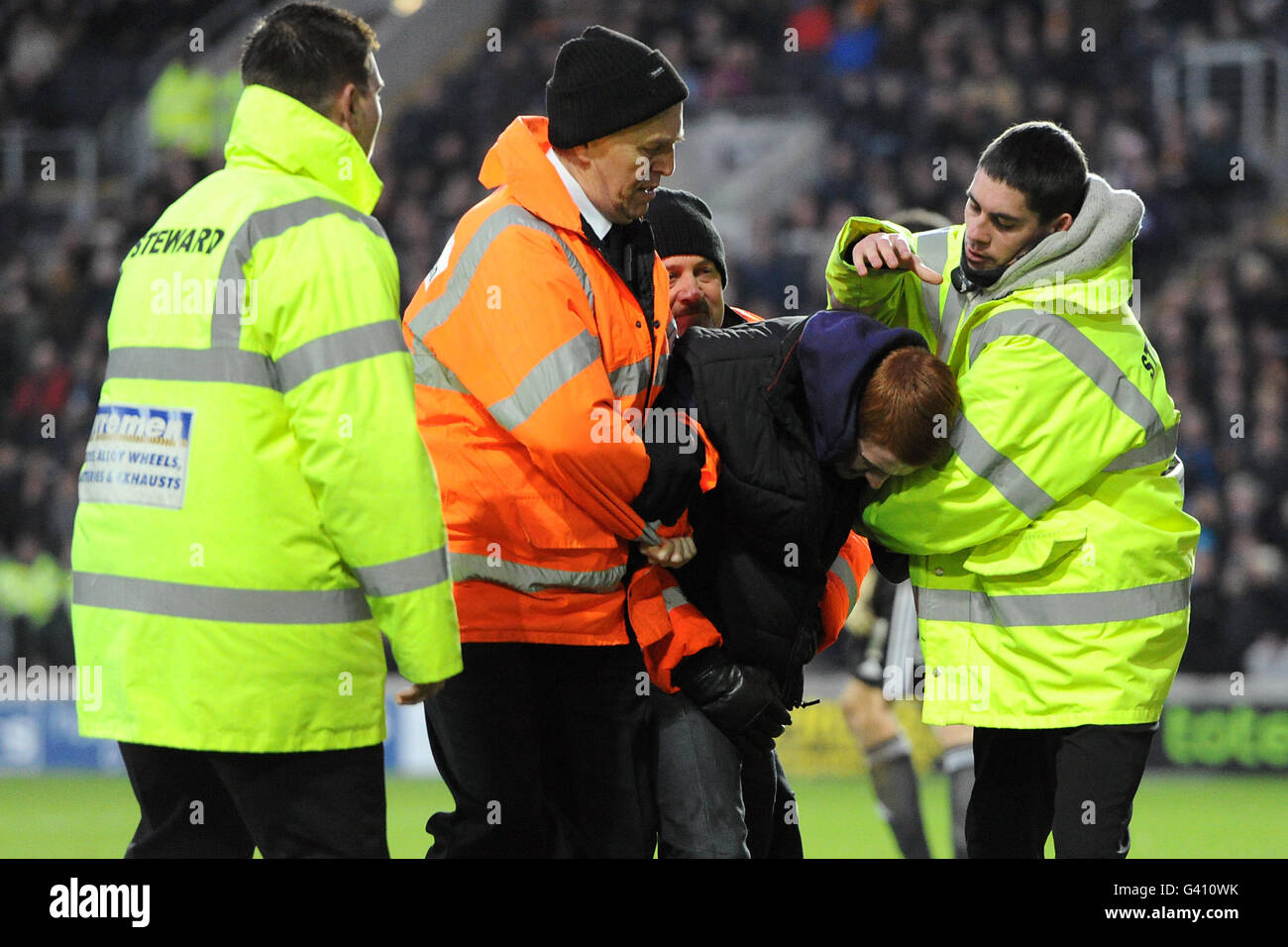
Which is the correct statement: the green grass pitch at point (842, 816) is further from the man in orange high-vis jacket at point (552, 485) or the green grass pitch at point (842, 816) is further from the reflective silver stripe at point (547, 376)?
the reflective silver stripe at point (547, 376)

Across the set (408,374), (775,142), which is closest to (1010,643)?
(408,374)

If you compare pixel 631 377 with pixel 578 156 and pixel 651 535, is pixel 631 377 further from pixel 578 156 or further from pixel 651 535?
pixel 578 156

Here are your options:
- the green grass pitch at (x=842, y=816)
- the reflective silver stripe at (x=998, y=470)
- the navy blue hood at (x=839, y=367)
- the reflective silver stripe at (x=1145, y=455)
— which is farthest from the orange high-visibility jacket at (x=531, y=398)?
the green grass pitch at (x=842, y=816)

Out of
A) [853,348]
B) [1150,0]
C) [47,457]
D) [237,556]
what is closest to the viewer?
[237,556]

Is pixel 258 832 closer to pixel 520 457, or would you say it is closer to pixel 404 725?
pixel 520 457

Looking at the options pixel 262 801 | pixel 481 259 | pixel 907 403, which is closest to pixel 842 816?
pixel 907 403

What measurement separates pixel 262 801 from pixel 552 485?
0.95m

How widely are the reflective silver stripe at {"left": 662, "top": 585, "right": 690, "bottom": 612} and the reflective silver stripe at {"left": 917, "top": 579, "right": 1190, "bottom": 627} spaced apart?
2.34 feet

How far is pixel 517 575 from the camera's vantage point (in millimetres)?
3496

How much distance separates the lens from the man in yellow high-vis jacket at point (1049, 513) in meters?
3.56

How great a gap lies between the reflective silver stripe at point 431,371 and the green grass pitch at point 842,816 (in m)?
3.91

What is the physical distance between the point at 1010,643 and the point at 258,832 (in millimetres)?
1816

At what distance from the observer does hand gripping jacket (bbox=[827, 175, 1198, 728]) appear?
3549 mm

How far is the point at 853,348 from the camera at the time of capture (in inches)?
134
